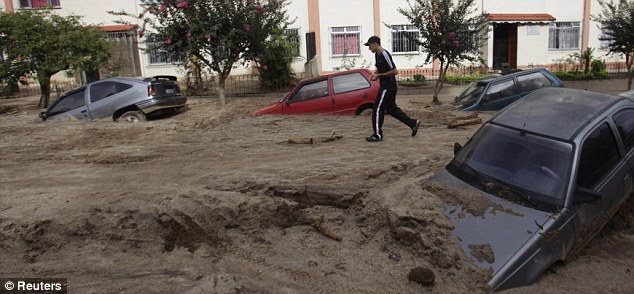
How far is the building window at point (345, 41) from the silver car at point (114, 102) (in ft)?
36.6

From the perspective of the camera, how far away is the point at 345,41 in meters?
22.0

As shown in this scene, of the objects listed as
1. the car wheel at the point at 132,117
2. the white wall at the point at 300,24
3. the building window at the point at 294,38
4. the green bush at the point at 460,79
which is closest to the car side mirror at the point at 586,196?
the car wheel at the point at 132,117

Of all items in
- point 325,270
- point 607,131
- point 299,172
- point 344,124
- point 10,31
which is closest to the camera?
point 325,270

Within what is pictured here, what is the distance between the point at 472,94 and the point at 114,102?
8.93 meters

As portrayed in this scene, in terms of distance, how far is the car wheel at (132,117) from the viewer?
11.9m

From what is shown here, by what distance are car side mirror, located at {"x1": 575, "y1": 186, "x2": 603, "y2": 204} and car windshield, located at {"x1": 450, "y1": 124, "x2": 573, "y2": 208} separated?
109mm

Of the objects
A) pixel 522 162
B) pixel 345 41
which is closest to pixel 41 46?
pixel 345 41

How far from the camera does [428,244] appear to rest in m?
3.87

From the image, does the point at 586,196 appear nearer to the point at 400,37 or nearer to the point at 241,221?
the point at 241,221

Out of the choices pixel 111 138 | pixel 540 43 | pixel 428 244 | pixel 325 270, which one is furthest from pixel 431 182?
pixel 540 43

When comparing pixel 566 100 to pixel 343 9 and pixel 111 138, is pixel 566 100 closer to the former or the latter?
pixel 111 138

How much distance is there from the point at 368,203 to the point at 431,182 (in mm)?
671

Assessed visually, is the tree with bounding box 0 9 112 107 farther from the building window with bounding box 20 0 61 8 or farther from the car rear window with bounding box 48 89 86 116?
the building window with bounding box 20 0 61 8


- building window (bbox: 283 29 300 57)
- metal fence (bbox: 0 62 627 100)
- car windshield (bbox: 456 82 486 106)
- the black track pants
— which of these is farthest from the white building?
the black track pants
